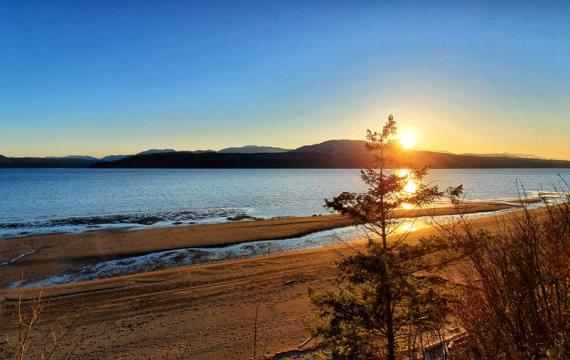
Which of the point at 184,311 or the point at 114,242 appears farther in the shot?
the point at 114,242

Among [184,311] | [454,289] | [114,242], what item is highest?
[454,289]

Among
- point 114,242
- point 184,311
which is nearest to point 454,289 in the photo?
point 184,311

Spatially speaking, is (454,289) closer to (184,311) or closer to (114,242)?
(184,311)

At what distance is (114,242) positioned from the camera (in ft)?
81.6

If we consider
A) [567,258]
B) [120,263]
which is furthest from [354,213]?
[120,263]

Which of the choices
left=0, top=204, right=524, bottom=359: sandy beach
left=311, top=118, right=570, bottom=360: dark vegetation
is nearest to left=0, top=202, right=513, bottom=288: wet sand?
left=0, top=204, right=524, bottom=359: sandy beach

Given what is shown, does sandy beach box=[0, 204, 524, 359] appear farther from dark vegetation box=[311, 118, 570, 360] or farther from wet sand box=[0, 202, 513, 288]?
wet sand box=[0, 202, 513, 288]

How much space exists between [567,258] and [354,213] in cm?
328

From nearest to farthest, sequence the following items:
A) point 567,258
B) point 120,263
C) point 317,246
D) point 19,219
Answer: point 567,258, point 120,263, point 317,246, point 19,219

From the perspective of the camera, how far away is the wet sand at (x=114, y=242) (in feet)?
64.2

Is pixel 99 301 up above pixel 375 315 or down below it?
below

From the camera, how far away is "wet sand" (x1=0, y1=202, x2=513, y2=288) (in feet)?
64.2

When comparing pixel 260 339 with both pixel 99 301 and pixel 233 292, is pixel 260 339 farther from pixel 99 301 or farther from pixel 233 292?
pixel 99 301

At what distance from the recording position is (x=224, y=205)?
155 feet
